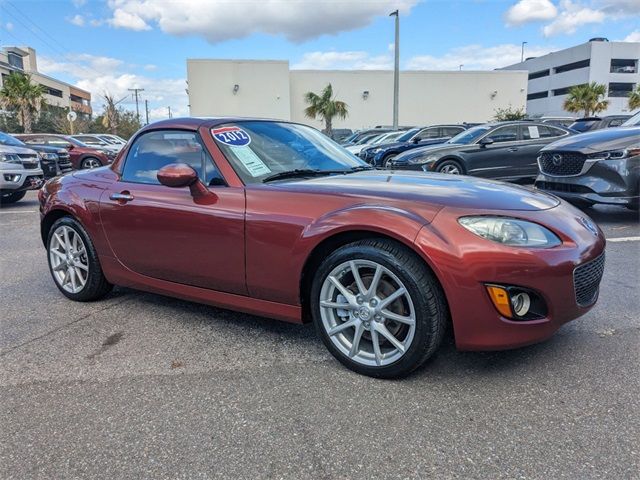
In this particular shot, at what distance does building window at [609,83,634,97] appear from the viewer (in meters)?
63.1

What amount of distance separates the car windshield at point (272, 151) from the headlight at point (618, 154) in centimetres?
406

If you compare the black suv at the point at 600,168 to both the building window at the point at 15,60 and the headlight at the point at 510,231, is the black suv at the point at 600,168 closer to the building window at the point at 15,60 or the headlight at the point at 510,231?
the headlight at the point at 510,231

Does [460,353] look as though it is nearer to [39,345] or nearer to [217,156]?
[217,156]

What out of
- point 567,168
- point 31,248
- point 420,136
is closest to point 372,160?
point 420,136

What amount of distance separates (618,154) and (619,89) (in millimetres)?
68860

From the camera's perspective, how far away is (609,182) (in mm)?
6195

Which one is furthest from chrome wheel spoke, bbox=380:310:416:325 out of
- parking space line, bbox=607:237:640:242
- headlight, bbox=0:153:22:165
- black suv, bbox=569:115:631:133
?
black suv, bbox=569:115:631:133

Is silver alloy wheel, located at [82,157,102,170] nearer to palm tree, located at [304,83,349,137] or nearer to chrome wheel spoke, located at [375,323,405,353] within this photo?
chrome wheel spoke, located at [375,323,405,353]

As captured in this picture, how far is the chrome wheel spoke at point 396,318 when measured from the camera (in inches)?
95.9

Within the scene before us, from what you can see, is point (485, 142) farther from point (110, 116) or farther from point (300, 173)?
point (110, 116)

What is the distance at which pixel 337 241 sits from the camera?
2664mm

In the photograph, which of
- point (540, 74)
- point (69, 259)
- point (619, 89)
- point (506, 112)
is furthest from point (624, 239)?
point (540, 74)

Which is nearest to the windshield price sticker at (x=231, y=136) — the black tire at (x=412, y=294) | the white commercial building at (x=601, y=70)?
the black tire at (x=412, y=294)

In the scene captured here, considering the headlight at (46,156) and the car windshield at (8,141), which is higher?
the car windshield at (8,141)
